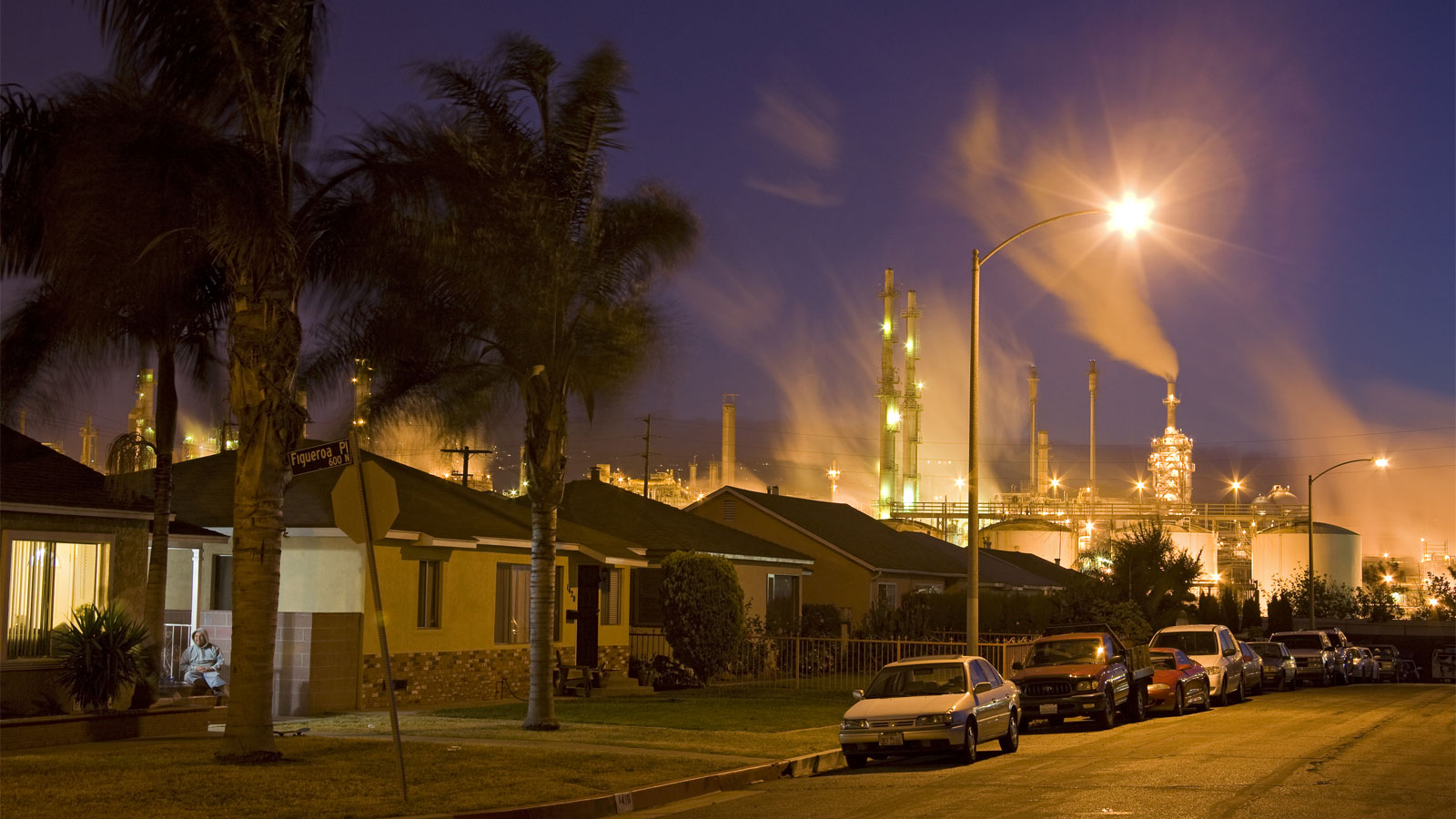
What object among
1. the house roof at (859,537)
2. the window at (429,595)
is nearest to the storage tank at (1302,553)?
the house roof at (859,537)

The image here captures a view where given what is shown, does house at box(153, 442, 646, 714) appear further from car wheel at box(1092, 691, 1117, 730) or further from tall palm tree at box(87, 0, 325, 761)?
car wheel at box(1092, 691, 1117, 730)

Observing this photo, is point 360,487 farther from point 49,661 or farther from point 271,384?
point 49,661

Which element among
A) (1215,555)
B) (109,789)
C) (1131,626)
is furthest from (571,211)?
(1215,555)

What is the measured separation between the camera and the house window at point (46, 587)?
18188 mm

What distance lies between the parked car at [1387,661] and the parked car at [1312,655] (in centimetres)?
524

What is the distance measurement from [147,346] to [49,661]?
4343 millimetres

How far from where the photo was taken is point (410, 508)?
26703 mm

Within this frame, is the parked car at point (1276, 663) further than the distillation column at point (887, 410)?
No

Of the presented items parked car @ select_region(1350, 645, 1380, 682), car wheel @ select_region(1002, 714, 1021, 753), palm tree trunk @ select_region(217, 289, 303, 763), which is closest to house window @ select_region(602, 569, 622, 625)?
car wheel @ select_region(1002, 714, 1021, 753)

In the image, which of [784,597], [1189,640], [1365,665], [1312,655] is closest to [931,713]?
[1189,640]

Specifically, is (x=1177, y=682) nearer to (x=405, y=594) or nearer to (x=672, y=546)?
(x=672, y=546)

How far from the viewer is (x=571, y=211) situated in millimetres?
20609

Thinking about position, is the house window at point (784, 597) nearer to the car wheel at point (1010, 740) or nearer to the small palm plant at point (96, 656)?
the car wheel at point (1010, 740)

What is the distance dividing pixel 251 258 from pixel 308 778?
5.52m
